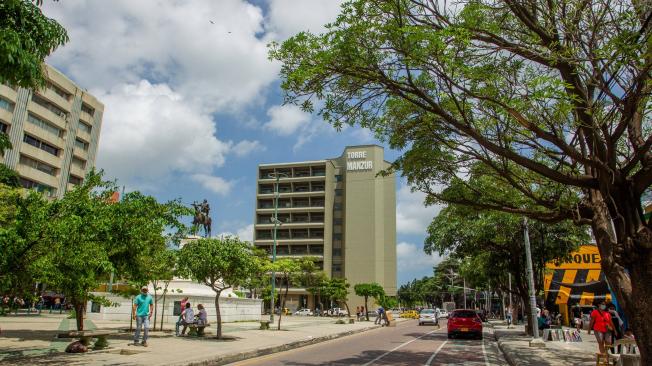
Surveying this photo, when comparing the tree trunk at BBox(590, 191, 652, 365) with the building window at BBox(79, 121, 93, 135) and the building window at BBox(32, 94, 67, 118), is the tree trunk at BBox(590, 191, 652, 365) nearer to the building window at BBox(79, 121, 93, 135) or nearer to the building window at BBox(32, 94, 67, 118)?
the building window at BBox(32, 94, 67, 118)

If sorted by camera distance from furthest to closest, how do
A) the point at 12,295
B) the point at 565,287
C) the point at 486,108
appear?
the point at 565,287, the point at 486,108, the point at 12,295

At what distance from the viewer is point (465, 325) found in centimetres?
2545

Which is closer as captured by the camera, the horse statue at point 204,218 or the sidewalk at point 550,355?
the sidewalk at point 550,355

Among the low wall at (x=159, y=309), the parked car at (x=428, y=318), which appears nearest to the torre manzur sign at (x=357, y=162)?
the parked car at (x=428, y=318)

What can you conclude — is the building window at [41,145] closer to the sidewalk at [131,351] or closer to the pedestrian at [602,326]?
the sidewalk at [131,351]

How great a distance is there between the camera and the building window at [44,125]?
5533 centimetres

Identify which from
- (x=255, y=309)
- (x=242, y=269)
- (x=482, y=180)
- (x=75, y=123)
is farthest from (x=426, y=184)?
(x=75, y=123)

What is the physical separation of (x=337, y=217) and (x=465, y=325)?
6904 centimetres

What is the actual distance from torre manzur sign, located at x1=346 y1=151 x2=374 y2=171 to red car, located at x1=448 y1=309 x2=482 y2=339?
6863 centimetres

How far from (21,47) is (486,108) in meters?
8.69

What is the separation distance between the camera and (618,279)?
32.4ft

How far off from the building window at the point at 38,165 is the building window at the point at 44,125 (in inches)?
158

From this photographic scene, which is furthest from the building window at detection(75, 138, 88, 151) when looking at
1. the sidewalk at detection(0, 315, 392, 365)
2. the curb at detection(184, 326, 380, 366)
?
the curb at detection(184, 326, 380, 366)

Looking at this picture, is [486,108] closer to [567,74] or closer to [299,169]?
[567,74]
